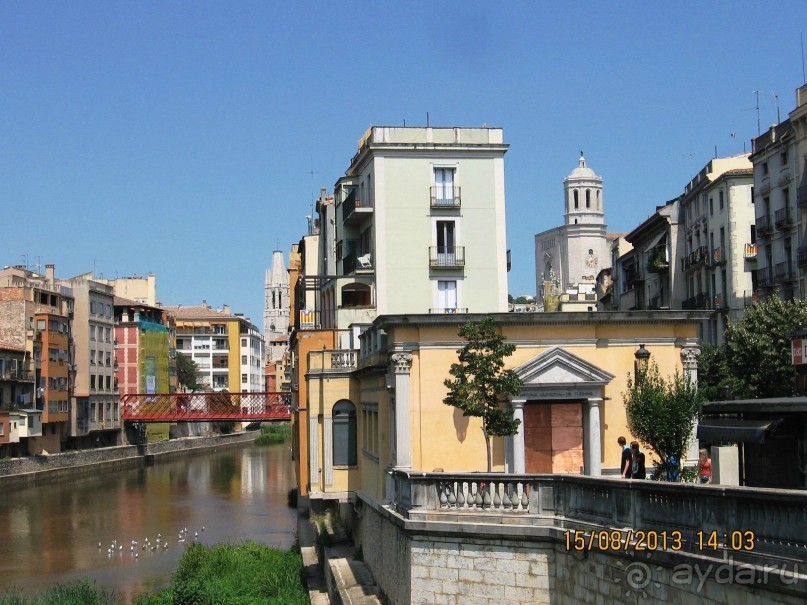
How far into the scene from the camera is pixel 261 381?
198m

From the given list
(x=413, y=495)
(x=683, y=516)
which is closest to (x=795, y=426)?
(x=683, y=516)

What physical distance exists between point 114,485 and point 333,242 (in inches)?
1228

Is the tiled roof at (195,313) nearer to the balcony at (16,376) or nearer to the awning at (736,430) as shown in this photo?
the balcony at (16,376)

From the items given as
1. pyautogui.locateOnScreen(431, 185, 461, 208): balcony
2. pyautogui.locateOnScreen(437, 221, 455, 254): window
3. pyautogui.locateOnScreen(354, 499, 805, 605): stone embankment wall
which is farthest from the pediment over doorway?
pyautogui.locateOnScreen(431, 185, 461, 208): balcony

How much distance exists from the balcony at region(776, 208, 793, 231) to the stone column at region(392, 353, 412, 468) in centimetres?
3469

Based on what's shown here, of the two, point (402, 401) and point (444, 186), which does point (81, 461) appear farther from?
point (402, 401)

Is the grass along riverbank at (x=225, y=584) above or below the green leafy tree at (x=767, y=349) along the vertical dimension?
below

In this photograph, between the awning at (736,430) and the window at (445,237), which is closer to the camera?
the awning at (736,430)

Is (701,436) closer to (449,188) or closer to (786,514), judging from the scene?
(786,514)

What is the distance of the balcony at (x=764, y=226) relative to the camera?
5528 centimetres

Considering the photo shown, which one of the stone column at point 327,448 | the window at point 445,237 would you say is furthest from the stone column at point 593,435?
the window at point 445,237

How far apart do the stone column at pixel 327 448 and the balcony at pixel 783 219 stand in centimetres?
2850

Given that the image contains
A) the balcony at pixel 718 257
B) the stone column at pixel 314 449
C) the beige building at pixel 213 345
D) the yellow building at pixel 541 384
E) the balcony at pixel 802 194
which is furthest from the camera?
the beige building at pixel 213 345

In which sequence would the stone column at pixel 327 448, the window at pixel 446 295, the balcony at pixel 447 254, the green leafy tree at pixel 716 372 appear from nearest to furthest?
1. the stone column at pixel 327 448
2. the green leafy tree at pixel 716 372
3. the balcony at pixel 447 254
4. the window at pixel 446 295
